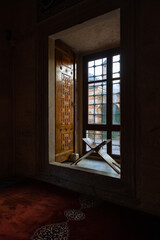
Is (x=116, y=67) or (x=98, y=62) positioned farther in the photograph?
(x=98, y=62)

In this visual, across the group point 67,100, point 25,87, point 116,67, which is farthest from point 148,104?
point 116,67

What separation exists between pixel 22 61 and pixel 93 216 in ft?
11.1

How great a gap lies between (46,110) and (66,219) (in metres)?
2.01

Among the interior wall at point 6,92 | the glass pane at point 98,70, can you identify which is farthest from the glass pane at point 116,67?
the interior wall at point 6,92

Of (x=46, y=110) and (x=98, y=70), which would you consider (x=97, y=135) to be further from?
(x=46, y=110)

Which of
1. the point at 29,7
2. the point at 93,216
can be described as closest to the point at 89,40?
the point at 29,7

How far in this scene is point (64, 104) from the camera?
455 centimetres

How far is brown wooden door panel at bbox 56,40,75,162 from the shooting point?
426cm

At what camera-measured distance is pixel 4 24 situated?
360cm

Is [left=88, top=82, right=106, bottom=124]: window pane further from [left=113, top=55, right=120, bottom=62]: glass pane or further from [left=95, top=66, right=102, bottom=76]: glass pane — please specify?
[left=113, top=55, right=120, bottom=62]: glass pane

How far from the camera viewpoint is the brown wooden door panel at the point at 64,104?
4.26m

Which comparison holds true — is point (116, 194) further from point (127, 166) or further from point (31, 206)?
point (31, 206)

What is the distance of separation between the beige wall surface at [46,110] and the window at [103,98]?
7.85ft

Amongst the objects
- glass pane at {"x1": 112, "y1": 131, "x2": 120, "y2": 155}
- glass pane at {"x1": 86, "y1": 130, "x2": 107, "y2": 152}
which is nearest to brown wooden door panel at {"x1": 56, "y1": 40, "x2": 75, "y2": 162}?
glass pane at {"x1": 86, "y1": 130, "x2": 107, "y2": 152}
